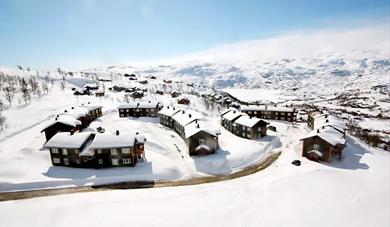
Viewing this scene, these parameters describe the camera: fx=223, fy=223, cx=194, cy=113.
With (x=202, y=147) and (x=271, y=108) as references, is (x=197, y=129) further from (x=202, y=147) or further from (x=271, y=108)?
(x=271, y=108)

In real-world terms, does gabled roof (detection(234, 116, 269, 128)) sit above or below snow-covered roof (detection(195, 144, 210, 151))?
above

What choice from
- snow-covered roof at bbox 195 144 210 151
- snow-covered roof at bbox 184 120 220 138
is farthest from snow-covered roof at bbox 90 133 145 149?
snow-covered roof at bbox 195 144 210 151

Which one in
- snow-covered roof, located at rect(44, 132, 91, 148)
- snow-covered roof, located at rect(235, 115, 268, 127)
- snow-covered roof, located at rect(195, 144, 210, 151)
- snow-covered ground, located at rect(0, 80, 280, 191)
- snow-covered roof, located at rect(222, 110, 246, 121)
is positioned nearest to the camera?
snow-covered ground, located at rect(0, 80, 280, 191)

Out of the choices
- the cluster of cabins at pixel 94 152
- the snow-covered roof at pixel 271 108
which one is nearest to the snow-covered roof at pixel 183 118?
the cluster of cabins at pixel 94 152

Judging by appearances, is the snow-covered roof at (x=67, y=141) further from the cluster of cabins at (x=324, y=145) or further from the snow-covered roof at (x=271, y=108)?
the snow-covered roof at (x=271, y=108)

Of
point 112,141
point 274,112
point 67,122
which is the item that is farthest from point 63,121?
point 274,112

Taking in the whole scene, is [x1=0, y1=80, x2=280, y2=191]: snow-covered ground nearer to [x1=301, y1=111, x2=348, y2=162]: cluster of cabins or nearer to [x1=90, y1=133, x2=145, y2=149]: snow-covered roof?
[x1=90, y1=133, x2=145, y2=149]: snow-covered roof

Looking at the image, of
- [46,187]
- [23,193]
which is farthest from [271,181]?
[23,193]
